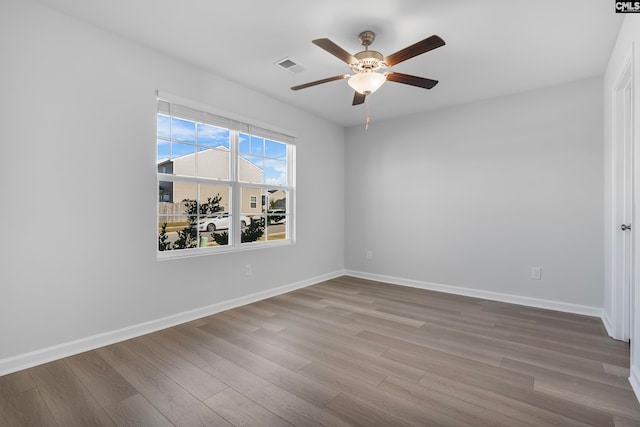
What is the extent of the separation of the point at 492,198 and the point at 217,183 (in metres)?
3.39

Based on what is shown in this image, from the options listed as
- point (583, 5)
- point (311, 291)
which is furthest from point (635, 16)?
point (311, 291)

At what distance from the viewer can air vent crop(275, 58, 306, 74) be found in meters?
3.00

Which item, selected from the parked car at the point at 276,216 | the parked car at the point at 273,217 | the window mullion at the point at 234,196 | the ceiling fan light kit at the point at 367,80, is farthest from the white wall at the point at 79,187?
the ceiling fan light kit at the point at 367,80

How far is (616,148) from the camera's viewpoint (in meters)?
2.70

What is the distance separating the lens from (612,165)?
2.81 metres

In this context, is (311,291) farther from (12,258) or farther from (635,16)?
(635,16)

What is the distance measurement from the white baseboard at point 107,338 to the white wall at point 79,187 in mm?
11

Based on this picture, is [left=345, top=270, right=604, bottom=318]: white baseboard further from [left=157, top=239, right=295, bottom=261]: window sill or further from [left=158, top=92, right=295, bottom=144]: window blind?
[left=158, top=92, right=295, bottom=144]: window blind

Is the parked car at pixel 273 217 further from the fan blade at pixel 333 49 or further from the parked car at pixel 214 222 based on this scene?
the fan blade at pixel 333 49

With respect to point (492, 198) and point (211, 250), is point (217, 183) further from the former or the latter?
point (492, 198)

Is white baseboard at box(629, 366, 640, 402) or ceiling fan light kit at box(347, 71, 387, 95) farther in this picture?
ceiling fan light kit at box(347, 71, 387, 95)

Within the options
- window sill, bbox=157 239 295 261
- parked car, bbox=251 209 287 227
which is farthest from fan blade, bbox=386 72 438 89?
window sill, bbox=157 239 295 261

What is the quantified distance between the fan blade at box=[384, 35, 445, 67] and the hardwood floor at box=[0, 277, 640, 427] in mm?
2177

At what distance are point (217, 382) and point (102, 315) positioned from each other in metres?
1.27
